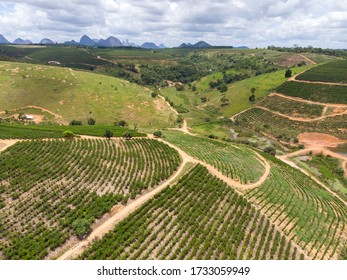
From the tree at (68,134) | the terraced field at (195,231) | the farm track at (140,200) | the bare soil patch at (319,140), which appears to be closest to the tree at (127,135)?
the farm track at (140,200)

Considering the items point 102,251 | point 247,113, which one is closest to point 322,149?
point 247,113

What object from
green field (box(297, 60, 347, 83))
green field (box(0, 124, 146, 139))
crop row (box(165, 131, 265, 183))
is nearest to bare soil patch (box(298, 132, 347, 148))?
crop row (box(165, 131, 265, 183))

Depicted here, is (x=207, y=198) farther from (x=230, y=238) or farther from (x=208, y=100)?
(x=208, y=100)

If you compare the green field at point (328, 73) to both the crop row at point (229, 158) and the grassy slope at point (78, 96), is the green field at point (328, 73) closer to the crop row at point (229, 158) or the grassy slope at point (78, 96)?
the grassy slope at point (78, 96)

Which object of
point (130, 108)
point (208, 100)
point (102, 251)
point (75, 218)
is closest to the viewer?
point (102, 251)

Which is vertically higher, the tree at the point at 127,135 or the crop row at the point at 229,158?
the tree at the point at 127,135

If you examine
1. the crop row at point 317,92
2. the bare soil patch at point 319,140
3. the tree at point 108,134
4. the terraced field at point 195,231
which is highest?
the crop row at point 317,92

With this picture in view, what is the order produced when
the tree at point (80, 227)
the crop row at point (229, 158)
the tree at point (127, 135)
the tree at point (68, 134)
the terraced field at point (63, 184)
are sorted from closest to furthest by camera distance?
the terraced field at point (63, 184), the tree at point (80, 227), the crop row at point (229, 158), the tree at point (68, 134), the tree at point (127, 135)
